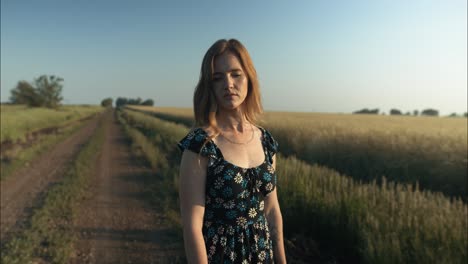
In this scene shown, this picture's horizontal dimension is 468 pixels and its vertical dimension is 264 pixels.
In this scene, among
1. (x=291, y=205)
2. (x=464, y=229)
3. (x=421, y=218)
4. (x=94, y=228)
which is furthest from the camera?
(x=94, y=228)

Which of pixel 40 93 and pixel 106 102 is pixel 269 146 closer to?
pixel 40 93

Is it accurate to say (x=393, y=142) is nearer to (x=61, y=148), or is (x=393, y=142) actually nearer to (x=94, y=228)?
(x=94, y=228)

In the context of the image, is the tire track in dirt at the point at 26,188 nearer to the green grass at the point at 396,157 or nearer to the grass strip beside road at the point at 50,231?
the grass strip beside road at the point at 50,231

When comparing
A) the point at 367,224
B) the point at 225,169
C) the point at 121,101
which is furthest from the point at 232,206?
the point at 121,101

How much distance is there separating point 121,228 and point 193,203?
4.64 metres

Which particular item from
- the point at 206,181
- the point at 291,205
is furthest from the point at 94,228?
the point at 206,181

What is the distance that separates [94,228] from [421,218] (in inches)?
197

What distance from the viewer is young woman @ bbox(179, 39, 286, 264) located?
57.9 inches

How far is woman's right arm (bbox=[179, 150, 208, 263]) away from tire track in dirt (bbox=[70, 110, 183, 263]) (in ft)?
9.92

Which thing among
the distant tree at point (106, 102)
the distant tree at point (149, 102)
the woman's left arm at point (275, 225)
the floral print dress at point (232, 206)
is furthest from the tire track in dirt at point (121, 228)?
the distant tree at point (106, 102)

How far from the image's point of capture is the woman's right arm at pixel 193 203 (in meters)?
1.43

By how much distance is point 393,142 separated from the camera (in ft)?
26.9

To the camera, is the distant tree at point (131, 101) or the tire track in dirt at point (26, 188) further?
the distant tree at point (131, 101)

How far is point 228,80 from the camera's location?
1.56 meters
